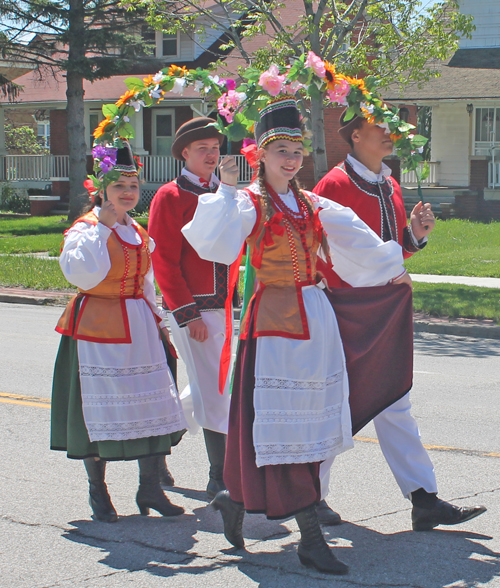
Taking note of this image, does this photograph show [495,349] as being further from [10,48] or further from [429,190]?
[10,48]

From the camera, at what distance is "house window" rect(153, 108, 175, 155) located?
107 ft

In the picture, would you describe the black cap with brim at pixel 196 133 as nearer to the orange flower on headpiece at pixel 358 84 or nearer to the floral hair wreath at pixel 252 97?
the floral hair wreath at pixel 252 97

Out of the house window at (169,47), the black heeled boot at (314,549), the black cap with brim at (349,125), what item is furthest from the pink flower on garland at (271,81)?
the house window at (169,47)

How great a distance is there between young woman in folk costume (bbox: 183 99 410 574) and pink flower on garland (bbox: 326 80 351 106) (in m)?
0.38

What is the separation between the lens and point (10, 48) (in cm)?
2602

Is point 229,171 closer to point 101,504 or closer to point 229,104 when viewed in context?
point 229,104

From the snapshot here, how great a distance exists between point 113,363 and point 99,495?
29.4 inches

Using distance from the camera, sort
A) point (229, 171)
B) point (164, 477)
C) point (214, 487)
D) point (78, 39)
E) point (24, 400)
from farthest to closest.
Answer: point (78, 39)
point (24, 400)
point (164, 477)
point (214, 487)
point (229, 171)

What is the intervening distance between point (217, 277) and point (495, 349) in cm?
595

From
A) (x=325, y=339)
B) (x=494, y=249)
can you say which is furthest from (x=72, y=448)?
(x=494, y=249)

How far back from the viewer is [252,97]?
4199 millimetres

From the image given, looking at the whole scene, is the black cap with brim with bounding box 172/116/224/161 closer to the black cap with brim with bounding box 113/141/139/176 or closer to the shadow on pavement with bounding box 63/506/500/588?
the black cap with brim with bounding box 113/141/139/176

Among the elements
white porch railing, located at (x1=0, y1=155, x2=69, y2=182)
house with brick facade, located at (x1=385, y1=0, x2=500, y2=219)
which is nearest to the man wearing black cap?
house with brick facade, located at (x1=385, y1=0, x2=500, y2=219)

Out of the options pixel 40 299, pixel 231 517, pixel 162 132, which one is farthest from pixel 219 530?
pixel 162 132
